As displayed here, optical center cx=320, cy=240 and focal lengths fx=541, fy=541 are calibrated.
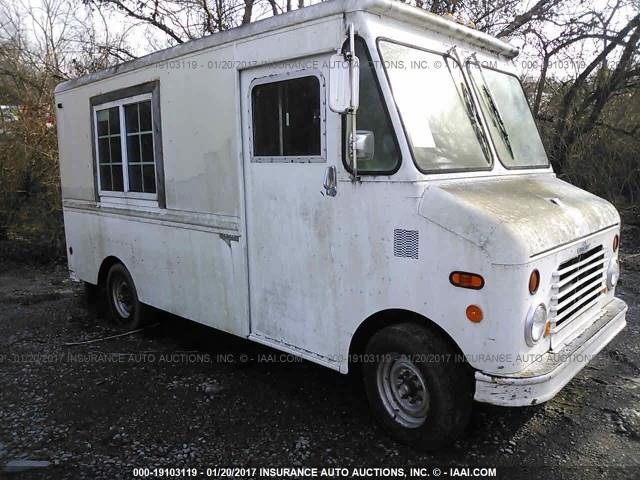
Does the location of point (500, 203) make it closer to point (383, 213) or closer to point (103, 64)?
point (383, 213)

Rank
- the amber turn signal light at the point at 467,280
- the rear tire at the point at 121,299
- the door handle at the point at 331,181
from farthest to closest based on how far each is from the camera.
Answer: the rear tire at the point at 121,299, the door handle at the point at 331,181, the amber turn signal light at the point at 467,280

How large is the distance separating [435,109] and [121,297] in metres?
4.14

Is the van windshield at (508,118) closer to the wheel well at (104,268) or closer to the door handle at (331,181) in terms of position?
the door handle at (331,181)

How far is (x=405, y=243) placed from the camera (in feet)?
10.1

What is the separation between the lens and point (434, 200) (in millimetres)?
2961

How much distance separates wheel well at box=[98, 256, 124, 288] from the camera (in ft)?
19.3

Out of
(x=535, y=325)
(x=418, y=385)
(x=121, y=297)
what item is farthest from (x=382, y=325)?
(x=121, y=297)

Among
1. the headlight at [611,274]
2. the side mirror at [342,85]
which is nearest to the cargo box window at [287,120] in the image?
the side mirror at [342,85]

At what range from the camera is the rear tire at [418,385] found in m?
3.04

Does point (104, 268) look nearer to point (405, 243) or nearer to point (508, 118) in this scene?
point (405, 243)

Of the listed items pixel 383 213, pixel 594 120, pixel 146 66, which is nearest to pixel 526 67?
pixel 594 120

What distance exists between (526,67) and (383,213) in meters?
9.34

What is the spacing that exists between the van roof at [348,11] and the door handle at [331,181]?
93 centimetres

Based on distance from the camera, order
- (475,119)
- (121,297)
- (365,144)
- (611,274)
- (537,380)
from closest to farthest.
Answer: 1. (537,380)
2. (365,144)
3. (475,119)
4. (611,274)
5. (121,297)
